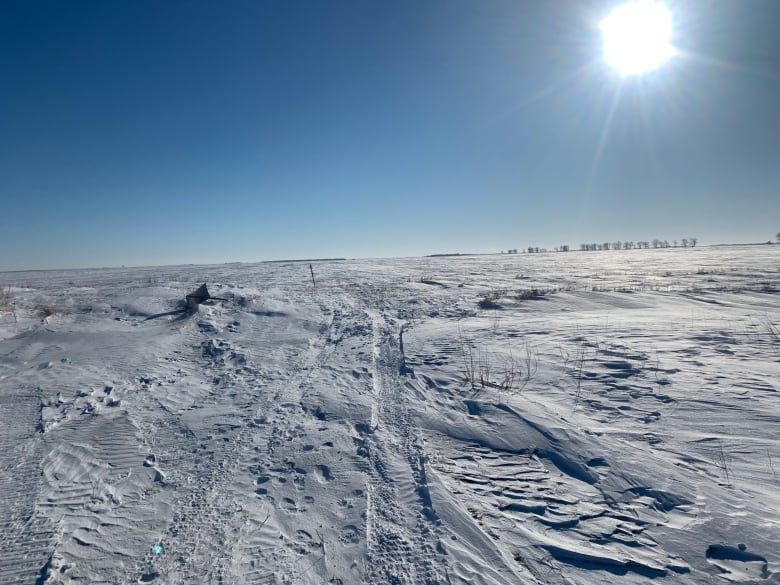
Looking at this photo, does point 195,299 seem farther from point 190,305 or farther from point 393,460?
point 393,460

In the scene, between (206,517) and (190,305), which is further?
(190,305)

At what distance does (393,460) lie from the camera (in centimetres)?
416

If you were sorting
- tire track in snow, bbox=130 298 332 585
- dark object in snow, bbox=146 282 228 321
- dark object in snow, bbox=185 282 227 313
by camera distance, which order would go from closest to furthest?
1. tire track in snow, bbox=130 298 332 585
2. dark object in snow, bbox=146 282 228 321
3. dark object in snow, bbox=185 282 227 313

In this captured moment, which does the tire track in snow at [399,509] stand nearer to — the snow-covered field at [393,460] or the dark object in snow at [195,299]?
the snow-covered field at [393,460]

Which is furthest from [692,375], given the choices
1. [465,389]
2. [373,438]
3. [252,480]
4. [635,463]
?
[252,480]

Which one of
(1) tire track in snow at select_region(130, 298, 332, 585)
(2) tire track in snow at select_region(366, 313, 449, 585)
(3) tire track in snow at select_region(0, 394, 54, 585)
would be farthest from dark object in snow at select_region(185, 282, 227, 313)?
(2) tire track in snow at select_region(366, 313, 449, 585)

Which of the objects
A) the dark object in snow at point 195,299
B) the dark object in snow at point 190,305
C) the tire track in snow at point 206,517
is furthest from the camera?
the dark object in snow at point 195,299

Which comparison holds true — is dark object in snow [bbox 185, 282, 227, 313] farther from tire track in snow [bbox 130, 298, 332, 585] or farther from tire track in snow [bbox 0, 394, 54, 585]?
tire track in snow [bbox 130, 298, 332, 585]

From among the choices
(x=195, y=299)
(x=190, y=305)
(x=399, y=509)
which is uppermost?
(x=195, y=299)

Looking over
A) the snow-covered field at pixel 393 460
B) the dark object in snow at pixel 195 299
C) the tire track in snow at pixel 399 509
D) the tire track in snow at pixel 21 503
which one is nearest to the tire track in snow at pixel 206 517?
the snow-covered field at pixel 393 460

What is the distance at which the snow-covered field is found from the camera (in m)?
2.82

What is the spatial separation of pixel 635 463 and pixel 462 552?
2338 millimetres

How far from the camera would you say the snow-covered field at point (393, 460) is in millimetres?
2818

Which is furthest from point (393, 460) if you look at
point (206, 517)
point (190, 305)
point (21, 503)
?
point (190, 305)
